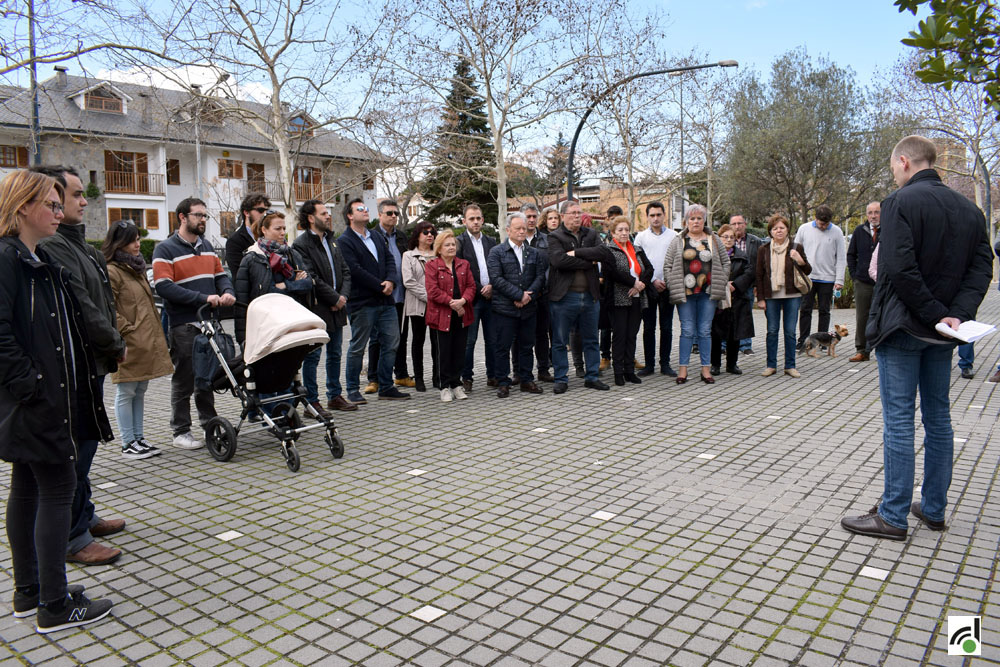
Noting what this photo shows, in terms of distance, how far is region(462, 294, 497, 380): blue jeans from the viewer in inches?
371

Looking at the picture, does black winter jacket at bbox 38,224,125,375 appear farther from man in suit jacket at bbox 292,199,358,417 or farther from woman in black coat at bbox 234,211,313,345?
man in suit jacket at bbox 292,199,358,417

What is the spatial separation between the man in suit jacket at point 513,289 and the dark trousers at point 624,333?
3.52 feet

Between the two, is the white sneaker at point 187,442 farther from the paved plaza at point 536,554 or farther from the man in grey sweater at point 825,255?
the man in grey sweater at point 825,255

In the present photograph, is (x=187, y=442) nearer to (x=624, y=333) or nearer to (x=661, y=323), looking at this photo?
(x=624, y=333)

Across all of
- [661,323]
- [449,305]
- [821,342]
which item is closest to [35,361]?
[449,305]

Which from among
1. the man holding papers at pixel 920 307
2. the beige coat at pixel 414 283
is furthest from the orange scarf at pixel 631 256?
the man holding papers at pixel 920 307

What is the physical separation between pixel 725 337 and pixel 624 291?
1.75m

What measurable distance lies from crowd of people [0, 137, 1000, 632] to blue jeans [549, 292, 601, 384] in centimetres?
2

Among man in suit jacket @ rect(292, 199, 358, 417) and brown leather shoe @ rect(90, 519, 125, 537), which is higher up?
man in suit jacket @ rect(292, 199, 358, 417)

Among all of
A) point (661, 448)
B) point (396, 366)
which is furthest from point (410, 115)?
point (661, 448)

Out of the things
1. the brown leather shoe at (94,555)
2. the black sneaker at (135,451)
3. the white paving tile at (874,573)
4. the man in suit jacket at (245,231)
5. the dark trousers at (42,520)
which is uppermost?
the man in suit jacket at (245,231)

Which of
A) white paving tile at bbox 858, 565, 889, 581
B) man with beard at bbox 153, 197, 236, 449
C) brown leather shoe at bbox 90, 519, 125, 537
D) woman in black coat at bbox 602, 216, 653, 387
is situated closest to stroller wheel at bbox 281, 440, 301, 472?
man with beard at bbox 153, 197, 236, 449

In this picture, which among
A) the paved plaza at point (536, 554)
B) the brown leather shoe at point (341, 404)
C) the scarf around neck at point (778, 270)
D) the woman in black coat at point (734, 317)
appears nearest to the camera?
the paved plaza at point (536, 554)

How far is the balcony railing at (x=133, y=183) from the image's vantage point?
4544 centimetres
